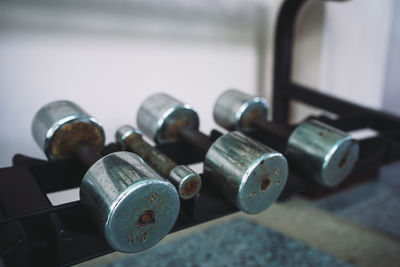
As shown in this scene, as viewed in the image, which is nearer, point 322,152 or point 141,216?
point 141,216

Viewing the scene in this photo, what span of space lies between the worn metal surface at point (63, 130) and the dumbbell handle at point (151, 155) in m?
0.06

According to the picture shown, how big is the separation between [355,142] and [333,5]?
33.3 inches

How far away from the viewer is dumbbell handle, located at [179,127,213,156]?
2.06ft

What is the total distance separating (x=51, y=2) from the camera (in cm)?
89

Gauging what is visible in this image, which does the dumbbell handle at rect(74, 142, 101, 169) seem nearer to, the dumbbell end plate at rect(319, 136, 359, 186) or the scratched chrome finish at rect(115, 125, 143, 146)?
the scratched chrome finish at rect(115, 125, 143, 146)

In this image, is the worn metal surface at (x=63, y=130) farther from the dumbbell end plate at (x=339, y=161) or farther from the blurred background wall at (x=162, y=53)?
the dumbbell end plate at (x=339, y=161)

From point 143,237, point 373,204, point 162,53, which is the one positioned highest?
point 162,53

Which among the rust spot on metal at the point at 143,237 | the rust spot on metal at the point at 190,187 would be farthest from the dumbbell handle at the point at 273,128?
the rust spot on metal at the point at 143,237

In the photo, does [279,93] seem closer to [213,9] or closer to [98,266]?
[213,9]

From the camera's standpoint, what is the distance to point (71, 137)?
0.65m

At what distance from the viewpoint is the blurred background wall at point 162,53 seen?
0.90m

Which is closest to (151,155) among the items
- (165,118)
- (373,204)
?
(165,118)

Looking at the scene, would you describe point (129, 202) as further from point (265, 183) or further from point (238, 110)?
point (238, 110)

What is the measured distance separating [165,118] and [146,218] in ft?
1.12
